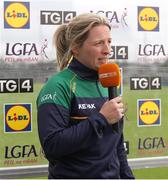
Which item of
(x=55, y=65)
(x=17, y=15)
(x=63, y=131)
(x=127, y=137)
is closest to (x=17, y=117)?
(x=55, y=65)

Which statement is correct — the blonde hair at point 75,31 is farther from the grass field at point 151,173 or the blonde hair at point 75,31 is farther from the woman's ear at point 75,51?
the grass field at point 151,173

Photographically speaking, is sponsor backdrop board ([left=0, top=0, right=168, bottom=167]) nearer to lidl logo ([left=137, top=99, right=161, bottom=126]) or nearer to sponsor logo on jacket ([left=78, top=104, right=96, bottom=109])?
lidl logo ([left=137, top=99, right=161, bottom=126])

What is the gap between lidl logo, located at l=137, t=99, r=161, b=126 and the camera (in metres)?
2.54

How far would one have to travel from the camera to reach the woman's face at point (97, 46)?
5.16 feet

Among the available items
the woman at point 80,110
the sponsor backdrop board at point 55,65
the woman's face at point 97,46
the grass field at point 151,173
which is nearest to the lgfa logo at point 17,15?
the sponsor backdrop board at point 55,65

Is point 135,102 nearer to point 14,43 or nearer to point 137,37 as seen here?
point 137,37

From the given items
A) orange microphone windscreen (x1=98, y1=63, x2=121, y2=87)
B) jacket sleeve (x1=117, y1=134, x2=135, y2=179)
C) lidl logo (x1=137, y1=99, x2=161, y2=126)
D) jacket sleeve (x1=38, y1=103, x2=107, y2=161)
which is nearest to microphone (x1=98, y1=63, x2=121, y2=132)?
orange microphone windscreen (x1=98, y1=63, x2=121, y2=87)

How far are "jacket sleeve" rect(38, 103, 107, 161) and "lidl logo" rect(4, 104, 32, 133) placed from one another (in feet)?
2.61

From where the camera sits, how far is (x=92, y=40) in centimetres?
157

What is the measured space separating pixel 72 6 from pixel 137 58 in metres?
0.50

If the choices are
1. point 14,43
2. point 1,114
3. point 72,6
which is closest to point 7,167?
point 1,114

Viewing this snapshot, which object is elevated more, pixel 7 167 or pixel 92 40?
pixel 92 40

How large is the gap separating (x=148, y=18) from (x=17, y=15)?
2.63 feet

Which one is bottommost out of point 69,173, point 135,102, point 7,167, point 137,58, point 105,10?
point 7,167
